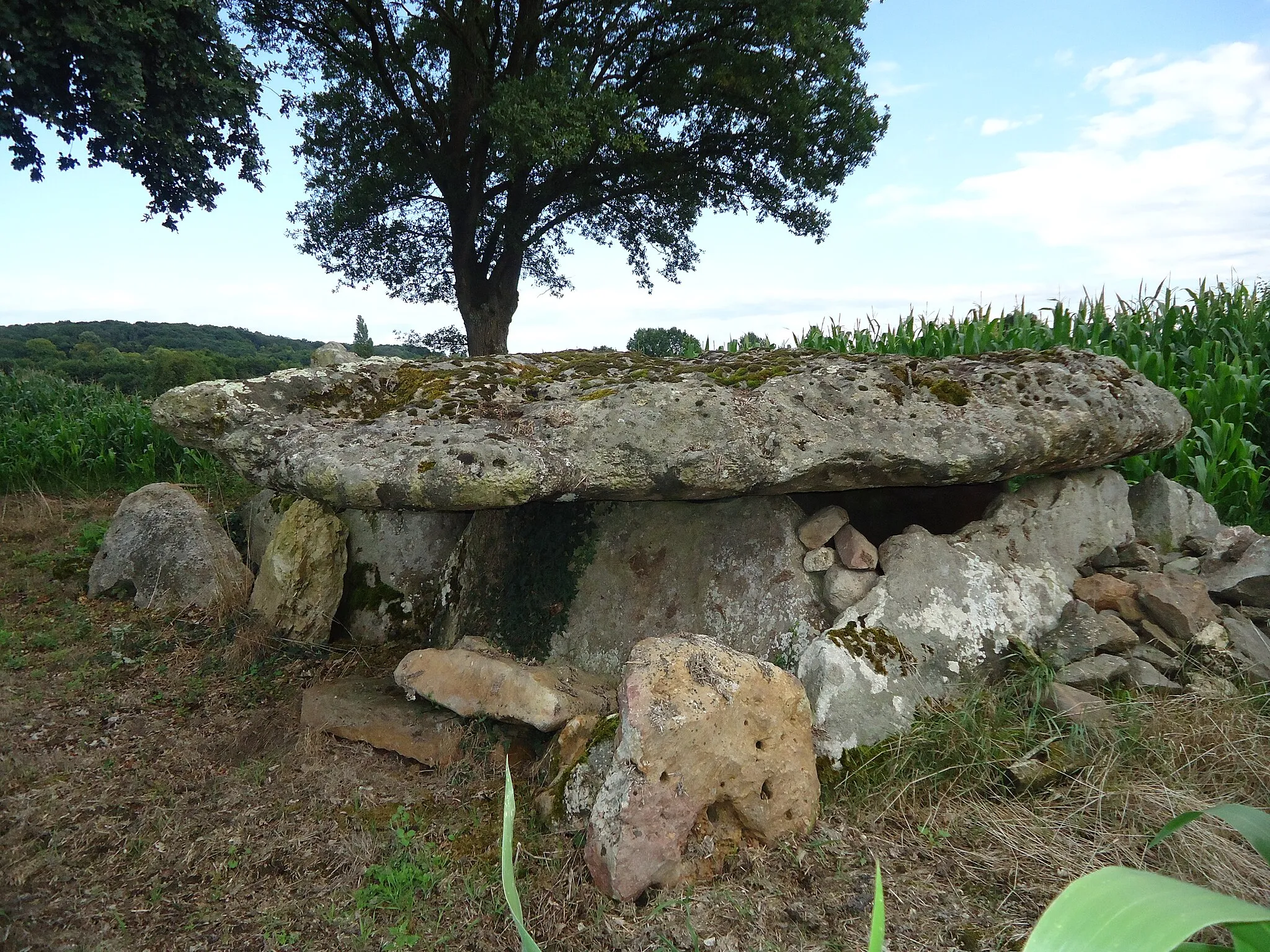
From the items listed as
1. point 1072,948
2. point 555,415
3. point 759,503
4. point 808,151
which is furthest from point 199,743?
point 808,151

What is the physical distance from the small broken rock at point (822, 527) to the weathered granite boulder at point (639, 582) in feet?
0.16

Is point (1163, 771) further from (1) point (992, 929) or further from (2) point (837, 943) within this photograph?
(2) point (837, 943)

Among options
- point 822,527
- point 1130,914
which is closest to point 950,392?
point 822,527

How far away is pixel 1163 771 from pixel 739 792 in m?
1.78

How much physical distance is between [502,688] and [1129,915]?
292 cm

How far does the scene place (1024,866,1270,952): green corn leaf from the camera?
0.86m

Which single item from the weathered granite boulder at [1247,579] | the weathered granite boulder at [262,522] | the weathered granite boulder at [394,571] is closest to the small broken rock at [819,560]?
the weathered granite boulder at [1247,579]

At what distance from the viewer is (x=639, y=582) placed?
4102 mm

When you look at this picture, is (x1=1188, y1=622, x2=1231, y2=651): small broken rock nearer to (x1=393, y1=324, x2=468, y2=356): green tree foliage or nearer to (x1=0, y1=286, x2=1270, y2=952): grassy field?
(x1=0, y1=286, x2=1270, y2=952): grassy field

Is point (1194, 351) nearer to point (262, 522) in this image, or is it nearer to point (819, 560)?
point (819, 560)

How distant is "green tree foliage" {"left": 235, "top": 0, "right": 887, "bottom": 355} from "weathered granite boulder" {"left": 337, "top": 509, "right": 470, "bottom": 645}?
8.72 meters

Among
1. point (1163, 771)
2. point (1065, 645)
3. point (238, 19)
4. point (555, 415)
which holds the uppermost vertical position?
point (238, 19)

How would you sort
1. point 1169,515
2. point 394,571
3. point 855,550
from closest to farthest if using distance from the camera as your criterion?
point 855,550 < point 1169,515 < point 394,571

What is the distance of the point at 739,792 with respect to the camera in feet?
9.30
